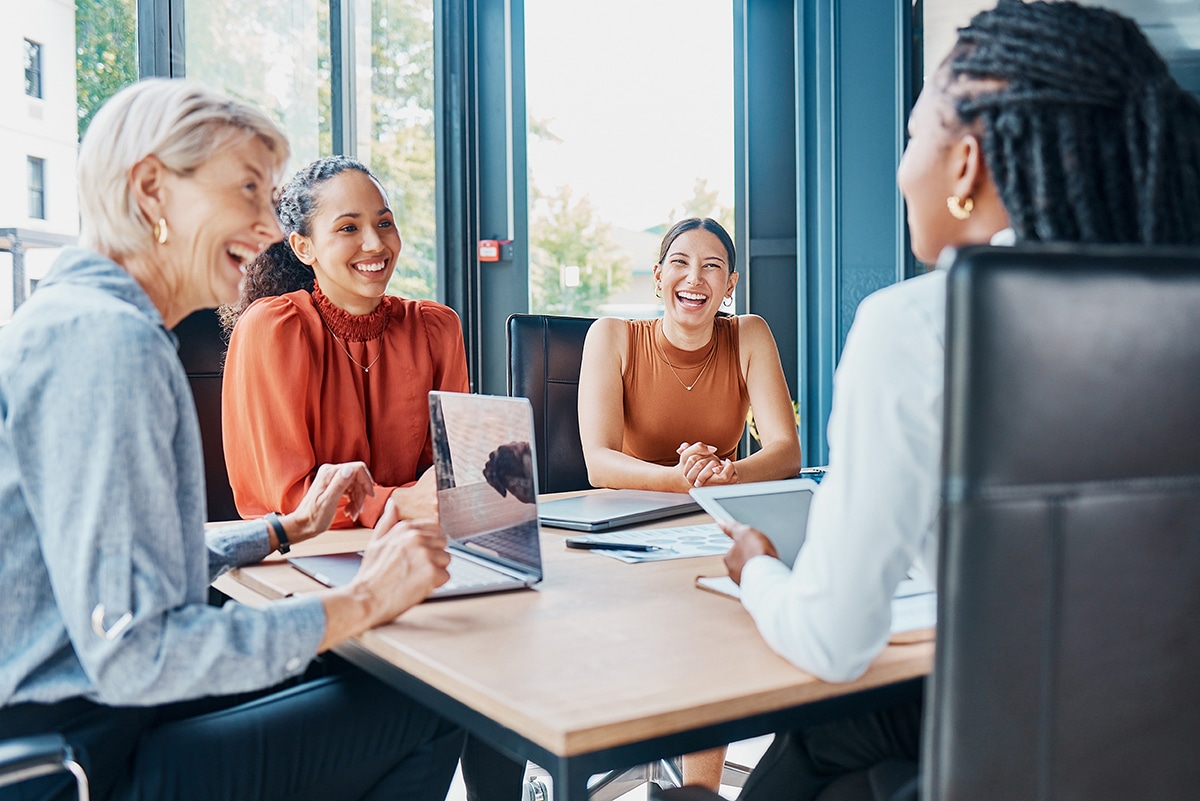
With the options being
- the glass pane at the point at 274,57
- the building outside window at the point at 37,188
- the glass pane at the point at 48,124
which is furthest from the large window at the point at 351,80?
the building outside window at the point at 37,188

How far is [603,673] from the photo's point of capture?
2.94 ft

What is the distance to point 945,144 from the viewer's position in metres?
0.92

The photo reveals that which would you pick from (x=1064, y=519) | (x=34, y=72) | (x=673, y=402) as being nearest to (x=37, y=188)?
(x=34, y=72)

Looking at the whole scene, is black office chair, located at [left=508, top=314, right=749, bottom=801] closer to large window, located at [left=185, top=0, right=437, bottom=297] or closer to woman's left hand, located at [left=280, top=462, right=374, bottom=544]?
woman's left hand, located at [left=280, top=462, right=374, bottom=544]

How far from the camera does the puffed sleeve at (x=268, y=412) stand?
5.74ft

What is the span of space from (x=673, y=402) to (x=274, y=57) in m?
2.06

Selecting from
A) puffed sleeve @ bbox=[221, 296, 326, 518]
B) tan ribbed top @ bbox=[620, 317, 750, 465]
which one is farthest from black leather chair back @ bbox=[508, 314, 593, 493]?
puffed sleeve @ bbox=[221, 296, 326, 518]

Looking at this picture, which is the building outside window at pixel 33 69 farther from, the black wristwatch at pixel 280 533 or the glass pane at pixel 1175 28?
the glass pane at pixel 1175 28

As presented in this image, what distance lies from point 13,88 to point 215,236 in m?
1.82

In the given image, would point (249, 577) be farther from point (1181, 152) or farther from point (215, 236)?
point (1181, 152)

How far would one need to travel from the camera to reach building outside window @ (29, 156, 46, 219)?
2537mm

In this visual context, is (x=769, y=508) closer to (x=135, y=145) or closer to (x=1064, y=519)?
(x=1064, y=519)

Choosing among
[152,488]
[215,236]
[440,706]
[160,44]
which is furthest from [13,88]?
[440,706]

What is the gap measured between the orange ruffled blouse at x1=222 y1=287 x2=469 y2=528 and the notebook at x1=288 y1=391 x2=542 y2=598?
32 cm
